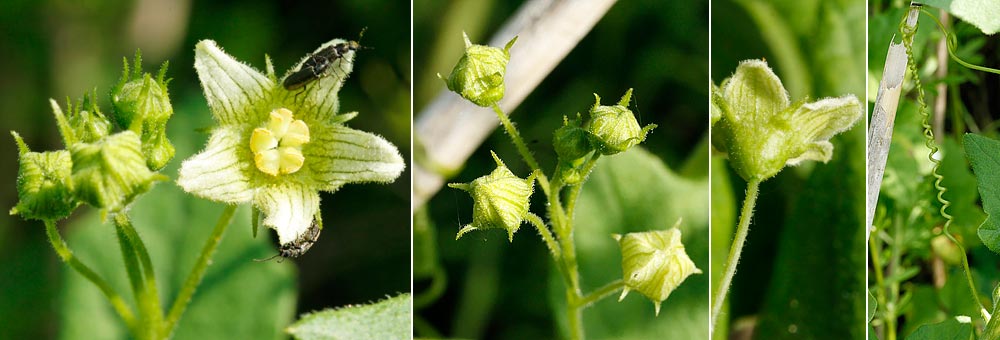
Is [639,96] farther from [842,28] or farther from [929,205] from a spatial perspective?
[929,205]

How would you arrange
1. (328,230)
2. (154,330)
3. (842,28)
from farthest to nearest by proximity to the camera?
(328,230), (842,28), (154,330)

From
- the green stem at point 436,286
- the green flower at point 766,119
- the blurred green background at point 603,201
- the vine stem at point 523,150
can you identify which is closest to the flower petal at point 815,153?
the green flower at point 766,119

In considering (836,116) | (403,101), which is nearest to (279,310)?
(403,101)

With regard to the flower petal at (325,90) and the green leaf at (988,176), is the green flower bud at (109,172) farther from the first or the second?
the green leaf at (988,176)

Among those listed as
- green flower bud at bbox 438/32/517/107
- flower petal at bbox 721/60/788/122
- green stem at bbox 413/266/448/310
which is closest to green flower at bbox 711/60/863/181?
flower petal at bbox 721/60/788/122

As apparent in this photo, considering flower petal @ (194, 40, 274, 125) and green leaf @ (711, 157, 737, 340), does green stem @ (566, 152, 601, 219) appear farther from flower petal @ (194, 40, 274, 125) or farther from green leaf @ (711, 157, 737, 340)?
flower petal @ (194, 40, 274, 125)

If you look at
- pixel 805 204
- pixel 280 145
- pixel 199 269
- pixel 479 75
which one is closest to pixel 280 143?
pixel 280 145

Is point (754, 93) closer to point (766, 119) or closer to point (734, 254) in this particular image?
point (766, 119)
